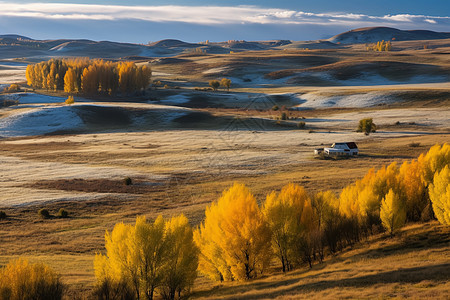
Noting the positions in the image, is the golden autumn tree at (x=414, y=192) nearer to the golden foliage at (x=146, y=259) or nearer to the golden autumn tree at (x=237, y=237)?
the golden autumn tree at (x=237, y=237)

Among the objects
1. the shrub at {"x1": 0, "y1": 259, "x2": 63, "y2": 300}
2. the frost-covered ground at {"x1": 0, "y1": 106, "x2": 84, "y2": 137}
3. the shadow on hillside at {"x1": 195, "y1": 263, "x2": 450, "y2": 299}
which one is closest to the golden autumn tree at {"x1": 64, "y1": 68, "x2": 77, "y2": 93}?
the frost-covered ground at {"x1": 0, "y1": 106, "x2": 84, "y2": 137}

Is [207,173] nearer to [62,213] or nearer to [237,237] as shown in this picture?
[62,213]

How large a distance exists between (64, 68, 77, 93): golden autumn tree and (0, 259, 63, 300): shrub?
154726mm

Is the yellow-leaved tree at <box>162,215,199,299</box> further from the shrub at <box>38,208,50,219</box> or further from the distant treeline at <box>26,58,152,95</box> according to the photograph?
the distant treeline at <box>26,58,152,95</box>

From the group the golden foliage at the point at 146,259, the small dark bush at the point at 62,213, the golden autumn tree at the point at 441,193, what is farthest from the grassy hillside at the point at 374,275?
the small dark bush at the point at 62,213

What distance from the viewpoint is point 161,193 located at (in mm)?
61781

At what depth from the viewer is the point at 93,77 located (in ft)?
568

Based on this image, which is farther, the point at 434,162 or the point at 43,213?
the point at 43,213

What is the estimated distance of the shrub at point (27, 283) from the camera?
91.6 feet

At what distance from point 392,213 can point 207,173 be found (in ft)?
116

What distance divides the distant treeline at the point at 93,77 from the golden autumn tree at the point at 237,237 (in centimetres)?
14611

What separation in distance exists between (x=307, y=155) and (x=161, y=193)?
3170cm

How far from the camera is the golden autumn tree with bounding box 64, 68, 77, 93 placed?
563 ft

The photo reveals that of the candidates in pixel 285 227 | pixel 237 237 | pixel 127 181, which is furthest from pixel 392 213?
pixel 127 181
